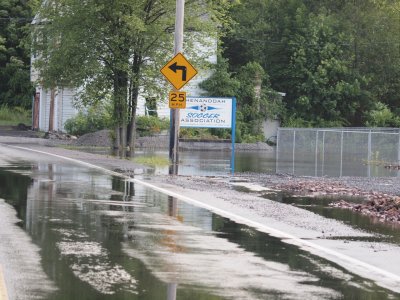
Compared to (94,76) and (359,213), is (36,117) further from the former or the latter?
(359,213)

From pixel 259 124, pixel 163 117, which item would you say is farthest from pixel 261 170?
pixel 259 124

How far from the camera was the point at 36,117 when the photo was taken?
201ft

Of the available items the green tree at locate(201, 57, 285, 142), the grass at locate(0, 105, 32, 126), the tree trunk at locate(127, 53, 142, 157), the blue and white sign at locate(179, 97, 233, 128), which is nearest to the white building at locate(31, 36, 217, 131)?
the green tree at locate(201, 57, 285, 142)

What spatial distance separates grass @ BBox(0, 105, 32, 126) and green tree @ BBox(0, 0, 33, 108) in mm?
641

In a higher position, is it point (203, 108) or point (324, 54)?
point (324, 54)

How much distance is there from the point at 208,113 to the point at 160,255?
20.1m

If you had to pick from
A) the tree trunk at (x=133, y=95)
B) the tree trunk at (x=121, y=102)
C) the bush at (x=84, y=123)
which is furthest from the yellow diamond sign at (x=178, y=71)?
the bush at (x=84, y=123)

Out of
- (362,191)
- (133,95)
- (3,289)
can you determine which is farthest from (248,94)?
(3,289)

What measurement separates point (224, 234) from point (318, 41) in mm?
49723

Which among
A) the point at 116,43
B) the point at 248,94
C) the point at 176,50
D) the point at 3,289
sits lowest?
the point at 3,289

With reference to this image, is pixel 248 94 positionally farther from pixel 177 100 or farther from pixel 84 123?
pixel 177 100

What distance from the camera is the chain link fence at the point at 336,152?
1267 inches

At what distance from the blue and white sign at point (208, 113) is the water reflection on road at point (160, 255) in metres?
13.6

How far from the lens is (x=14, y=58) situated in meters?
70.1
